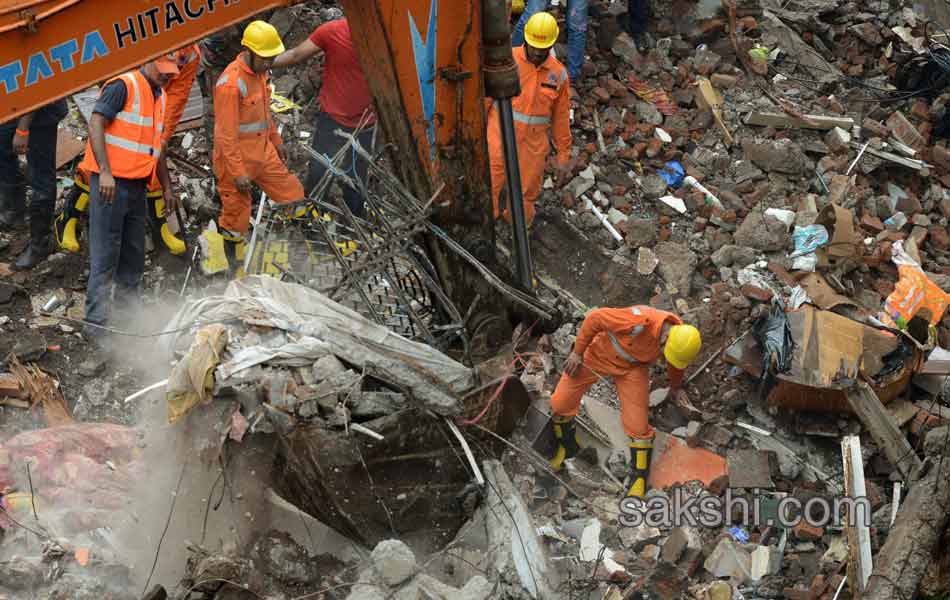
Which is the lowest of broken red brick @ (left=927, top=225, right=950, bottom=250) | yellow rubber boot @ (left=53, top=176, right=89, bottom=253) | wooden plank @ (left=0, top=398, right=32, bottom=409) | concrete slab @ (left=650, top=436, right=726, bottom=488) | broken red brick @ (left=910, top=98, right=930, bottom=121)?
broken red brick @ (left=927, top=225, right=950, bottom=250)

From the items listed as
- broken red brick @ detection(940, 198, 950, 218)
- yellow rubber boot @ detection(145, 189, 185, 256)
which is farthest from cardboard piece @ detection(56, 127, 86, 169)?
broken red brick @ detection(940, 198, 950, 218)

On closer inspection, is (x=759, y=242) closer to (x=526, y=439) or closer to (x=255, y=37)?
(x=526, y=439)

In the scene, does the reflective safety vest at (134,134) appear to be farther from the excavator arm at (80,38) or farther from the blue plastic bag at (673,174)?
the blue plastic bag at (673,174)

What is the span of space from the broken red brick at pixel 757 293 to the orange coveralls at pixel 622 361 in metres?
1.16

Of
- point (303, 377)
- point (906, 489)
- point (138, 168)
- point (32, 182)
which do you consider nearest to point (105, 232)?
point (138, 168)

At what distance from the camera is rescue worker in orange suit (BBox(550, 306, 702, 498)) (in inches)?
232

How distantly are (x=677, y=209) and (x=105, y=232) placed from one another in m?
4.26

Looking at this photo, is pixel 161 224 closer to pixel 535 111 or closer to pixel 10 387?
pixel 10 387

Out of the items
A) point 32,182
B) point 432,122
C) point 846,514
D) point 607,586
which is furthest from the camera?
point 32,182

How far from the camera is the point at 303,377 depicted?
4.65 meters

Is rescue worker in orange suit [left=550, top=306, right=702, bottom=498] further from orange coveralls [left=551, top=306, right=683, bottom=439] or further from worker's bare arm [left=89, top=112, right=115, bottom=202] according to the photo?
worker's bare arm [left=89, top=112, right=115, bottom=202]

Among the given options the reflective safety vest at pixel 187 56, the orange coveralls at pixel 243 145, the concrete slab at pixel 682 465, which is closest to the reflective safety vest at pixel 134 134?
the orange coveralls at pixel 243 145

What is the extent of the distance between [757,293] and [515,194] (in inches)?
108

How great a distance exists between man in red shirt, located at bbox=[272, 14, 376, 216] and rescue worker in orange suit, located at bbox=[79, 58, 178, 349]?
3.25ft
